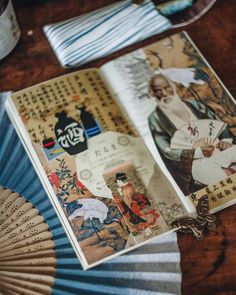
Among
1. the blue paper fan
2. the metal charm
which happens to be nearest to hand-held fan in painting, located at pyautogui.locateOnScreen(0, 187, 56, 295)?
the blue paper fan

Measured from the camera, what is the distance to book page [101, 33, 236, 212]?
63cm

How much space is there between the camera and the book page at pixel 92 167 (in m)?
0.60

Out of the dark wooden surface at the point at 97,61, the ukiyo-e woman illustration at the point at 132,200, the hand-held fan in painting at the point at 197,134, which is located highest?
the dark wooden surface at the point at 97,61

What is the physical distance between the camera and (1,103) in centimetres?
73

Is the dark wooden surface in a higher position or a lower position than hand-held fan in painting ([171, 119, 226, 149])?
higher

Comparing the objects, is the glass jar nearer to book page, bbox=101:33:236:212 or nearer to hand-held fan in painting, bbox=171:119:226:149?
book page, bbox=101:33:236:212

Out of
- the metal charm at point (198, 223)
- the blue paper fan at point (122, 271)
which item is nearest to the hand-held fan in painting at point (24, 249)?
the blue paper fan at point (122, 271)

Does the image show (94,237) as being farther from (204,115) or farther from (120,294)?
(204,115)

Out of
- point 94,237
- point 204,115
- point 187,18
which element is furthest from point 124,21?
point 94,237

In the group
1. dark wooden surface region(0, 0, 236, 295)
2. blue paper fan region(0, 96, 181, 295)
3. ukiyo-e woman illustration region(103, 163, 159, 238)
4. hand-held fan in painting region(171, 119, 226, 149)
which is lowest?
blue paper fan region(0, 96, 181, 295)

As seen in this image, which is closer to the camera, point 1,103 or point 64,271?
point 64,271

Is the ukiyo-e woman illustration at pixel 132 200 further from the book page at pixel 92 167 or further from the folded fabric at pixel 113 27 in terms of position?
the folded fabric at pixel 113 27

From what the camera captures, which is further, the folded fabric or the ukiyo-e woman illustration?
the folded fabric

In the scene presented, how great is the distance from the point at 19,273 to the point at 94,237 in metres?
0.10
